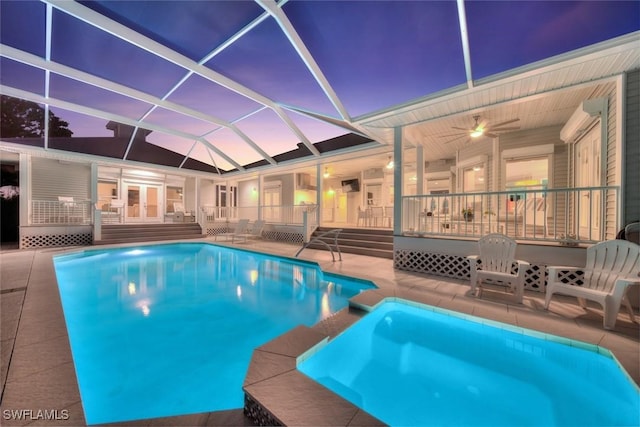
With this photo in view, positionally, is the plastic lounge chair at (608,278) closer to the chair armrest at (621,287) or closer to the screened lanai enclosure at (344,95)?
the chair armrest at (621,287)

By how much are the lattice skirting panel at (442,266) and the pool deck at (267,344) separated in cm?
31

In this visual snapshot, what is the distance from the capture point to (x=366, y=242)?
8.47 metres

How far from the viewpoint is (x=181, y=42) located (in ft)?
16.0

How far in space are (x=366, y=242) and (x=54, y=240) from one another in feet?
38.6

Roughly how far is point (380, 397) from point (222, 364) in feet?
5.24

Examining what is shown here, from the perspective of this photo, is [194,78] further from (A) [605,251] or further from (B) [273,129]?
(A) [605,251]

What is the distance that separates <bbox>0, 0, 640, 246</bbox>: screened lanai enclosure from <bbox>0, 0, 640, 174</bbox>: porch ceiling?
0.03 meters

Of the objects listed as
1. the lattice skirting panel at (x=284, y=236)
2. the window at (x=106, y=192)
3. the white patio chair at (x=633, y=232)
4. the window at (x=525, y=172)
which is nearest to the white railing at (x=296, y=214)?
the lattice skirting panel at (x=284, y=236)

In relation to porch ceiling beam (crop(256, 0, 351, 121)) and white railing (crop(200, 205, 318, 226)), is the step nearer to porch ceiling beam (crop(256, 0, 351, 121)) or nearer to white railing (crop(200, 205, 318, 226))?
white railing (crop(200, 205, 318, 226))

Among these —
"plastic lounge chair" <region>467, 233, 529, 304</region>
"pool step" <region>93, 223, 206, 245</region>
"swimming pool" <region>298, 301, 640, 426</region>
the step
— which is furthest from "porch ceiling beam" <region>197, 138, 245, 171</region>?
"plastic lounge chair" <region>467, 233, 529, 304</region>

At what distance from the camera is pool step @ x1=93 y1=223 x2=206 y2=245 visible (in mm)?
10391

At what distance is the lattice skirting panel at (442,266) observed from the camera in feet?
15.0

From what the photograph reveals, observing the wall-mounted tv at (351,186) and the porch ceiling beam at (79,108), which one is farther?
the wall-mounted tv at (351,186)

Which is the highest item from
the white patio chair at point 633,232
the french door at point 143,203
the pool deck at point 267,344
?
the french door at point 143,203
